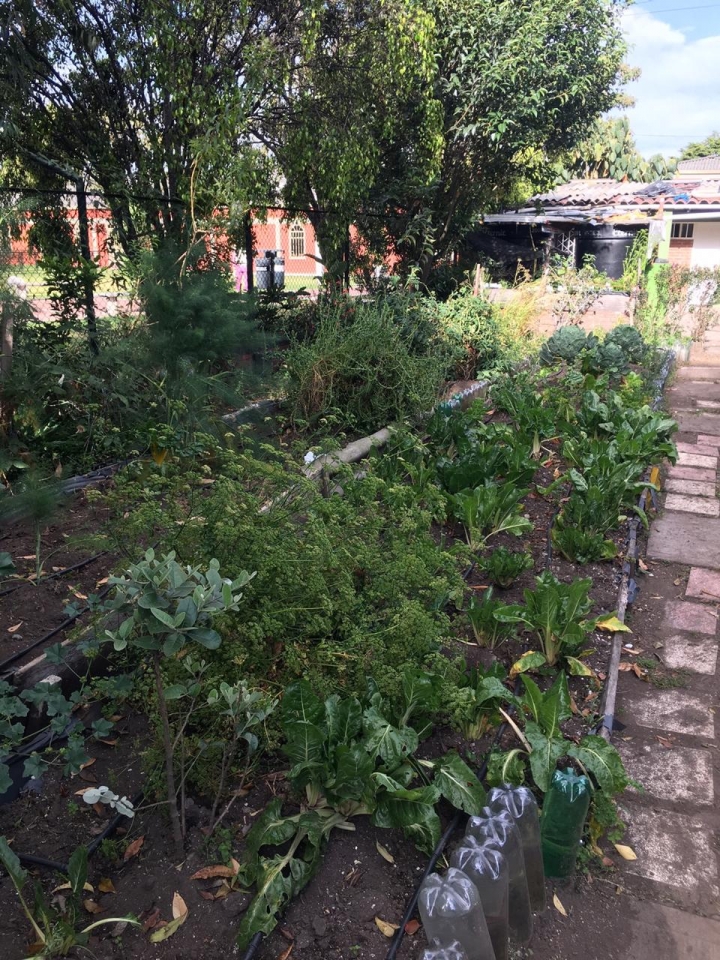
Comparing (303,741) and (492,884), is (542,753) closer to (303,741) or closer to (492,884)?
(492,884)

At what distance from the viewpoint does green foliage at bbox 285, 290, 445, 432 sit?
6.43m

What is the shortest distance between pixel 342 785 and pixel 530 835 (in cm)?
62

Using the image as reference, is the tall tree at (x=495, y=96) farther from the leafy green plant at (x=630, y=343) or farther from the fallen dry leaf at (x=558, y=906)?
the fallen dry leaf at (x=558, y=906)

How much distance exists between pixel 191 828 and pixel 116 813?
11.2 inches

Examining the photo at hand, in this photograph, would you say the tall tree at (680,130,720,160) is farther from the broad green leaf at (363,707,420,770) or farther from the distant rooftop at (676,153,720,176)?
the broad green leaf at (363,707,420,770)

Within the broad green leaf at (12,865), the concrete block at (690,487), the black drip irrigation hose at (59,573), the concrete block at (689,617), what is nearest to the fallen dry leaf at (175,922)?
the broad green leaf at (12,865)

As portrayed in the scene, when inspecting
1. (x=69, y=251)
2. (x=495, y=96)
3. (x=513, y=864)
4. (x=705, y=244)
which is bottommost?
(x=513, y=864)

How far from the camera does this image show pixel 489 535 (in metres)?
4.76

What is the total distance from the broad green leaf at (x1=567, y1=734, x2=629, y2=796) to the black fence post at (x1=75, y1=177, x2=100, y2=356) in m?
4.08

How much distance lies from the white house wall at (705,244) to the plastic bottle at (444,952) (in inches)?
1039

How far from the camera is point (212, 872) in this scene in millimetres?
2387

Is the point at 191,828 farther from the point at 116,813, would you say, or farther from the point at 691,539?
the point at 691,539

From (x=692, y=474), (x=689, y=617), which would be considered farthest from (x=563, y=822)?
(x=692, y=474)

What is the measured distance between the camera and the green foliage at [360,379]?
253 inches
